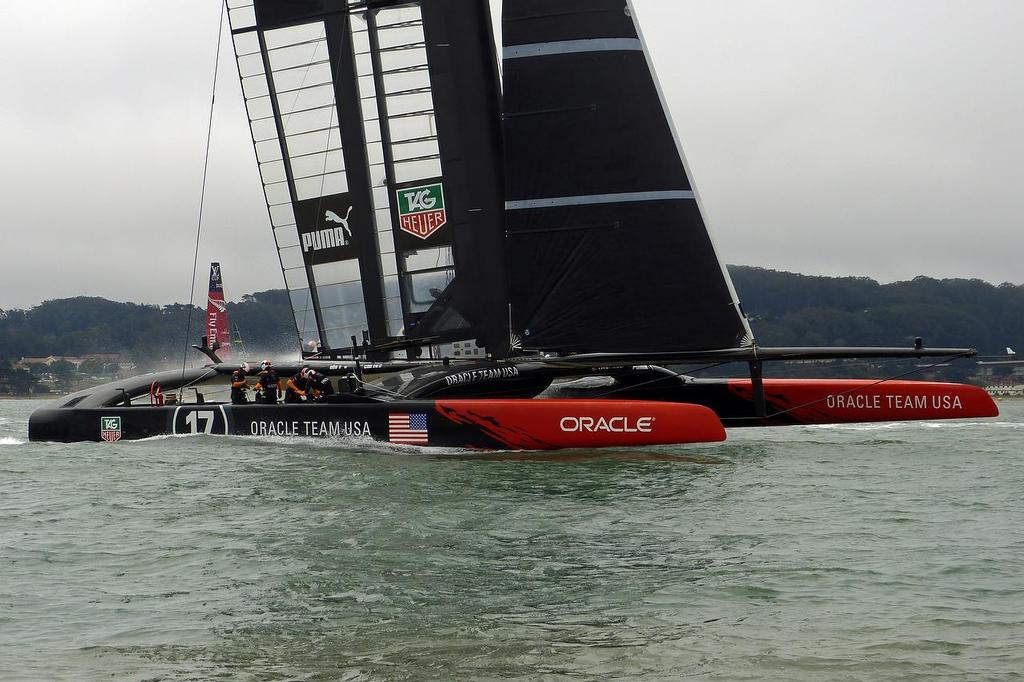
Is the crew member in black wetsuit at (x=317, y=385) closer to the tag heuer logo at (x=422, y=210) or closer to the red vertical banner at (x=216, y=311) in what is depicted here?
the tag heuer logo at (x=422, y=210)

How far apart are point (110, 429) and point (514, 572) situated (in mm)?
8561

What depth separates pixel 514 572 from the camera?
589cm

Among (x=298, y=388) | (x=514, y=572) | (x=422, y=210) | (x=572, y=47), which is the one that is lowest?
(x=514, y=572)

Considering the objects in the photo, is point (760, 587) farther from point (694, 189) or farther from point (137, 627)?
point (694, 189)

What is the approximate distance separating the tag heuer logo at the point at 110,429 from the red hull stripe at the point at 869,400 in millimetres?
6982

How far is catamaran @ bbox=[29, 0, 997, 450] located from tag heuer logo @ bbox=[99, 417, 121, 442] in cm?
2

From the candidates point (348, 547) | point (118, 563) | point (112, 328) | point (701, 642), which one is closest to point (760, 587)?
point (701, 642)

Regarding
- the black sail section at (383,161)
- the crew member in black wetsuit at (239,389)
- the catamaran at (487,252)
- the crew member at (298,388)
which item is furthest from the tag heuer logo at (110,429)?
the black sail section at (383,161)

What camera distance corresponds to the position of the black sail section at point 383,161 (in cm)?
1266

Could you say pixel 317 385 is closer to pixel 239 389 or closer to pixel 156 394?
pixel 239 389

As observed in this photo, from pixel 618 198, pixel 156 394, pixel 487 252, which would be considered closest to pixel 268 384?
pixel 156 394

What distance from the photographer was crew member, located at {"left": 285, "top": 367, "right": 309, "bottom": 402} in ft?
42.5

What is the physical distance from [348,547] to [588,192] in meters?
5.88

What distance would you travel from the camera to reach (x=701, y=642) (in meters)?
4.64
